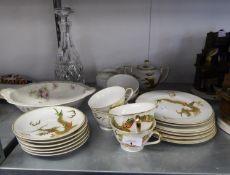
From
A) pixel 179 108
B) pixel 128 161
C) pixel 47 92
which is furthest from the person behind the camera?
pixel 47 92

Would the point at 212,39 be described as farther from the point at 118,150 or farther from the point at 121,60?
the point at 118,150

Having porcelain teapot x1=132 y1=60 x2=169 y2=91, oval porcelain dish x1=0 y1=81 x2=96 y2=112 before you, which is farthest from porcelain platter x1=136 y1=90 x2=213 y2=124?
oval porcelain dish x1=0 y1=81 x2=96 y2=112

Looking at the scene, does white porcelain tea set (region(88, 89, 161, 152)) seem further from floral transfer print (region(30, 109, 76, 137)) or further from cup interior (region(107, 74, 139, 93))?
cup interior (region(107, 74, 139, 93))

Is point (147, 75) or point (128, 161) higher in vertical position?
point (147, 75)

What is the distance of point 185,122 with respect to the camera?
59 cm

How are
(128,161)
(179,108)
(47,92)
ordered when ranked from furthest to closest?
(47,92) → (179,108) → (128,161)

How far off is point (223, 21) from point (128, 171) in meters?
0.73

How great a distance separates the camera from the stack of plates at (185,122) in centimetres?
58

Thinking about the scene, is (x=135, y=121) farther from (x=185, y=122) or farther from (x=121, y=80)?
(x=121, y=80)

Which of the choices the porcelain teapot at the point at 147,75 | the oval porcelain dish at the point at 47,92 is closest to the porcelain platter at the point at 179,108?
the porcelain teapot at the point at 147,75

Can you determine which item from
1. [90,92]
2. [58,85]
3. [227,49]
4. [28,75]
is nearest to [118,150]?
[90,92]

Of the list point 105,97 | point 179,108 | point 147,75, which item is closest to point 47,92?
point 105,97

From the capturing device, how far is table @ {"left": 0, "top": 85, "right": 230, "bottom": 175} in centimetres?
52

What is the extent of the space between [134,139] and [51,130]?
0.22 meters
